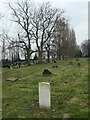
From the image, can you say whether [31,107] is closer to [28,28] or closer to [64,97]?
[64,97]

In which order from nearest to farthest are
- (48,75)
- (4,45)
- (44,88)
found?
(44,88) → (48,75) → (4,45)

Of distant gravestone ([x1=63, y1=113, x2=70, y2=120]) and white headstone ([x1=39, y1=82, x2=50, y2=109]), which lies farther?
white headstone ([x1=39, y1=82, x2=50, y2=109])

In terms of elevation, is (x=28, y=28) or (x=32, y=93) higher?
(x=28, y=28)

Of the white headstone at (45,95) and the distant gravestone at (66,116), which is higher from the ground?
the white headstone at (45,95)

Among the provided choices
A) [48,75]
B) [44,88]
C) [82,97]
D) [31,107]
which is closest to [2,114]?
[31,107]

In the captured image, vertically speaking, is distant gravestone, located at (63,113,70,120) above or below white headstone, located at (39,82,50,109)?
below

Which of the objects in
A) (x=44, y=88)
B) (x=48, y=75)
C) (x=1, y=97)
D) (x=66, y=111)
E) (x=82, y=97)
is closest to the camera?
(x=66, y=111)

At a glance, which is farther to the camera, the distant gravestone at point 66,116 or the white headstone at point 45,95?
the white headstone at point 45,95

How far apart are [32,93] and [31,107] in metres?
2.15

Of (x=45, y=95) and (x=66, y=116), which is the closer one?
(x=66, y=116)

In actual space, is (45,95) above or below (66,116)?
above

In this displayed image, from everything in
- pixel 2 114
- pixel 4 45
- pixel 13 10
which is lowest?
pixel 2 114

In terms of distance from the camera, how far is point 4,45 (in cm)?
3678

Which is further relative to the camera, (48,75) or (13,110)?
(48,75)
